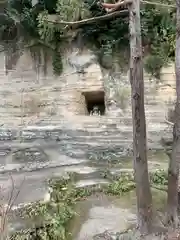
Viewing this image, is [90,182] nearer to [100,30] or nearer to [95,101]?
[95,101]

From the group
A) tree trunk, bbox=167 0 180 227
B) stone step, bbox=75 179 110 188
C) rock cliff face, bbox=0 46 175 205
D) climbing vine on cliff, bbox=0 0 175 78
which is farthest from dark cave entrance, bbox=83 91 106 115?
tree trunk, bbox=167 0 180 227

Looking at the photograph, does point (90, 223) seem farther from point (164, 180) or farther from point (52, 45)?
point (52, 45)

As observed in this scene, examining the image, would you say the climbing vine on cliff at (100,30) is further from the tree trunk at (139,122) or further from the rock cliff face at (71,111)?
the tree trunk at (139,122)

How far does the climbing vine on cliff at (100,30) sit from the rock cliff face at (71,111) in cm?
26

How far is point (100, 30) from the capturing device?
727 centimetres

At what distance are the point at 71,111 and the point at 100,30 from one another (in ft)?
5.48

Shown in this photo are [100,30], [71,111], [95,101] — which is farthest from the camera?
[95,101]

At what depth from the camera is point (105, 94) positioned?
24.2 ft

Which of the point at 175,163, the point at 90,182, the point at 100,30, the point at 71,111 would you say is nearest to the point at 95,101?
the point at 71,111

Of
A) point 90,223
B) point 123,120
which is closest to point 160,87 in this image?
point 123,120

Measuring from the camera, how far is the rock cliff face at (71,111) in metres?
7.21

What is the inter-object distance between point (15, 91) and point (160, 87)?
2.88 metres

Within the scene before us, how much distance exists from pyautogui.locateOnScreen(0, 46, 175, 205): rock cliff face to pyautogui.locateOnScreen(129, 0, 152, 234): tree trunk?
9.00 ft

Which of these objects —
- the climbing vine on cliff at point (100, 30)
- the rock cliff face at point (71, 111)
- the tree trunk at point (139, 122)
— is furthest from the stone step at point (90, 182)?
the climbing vine on cliff at point (100, 30)
